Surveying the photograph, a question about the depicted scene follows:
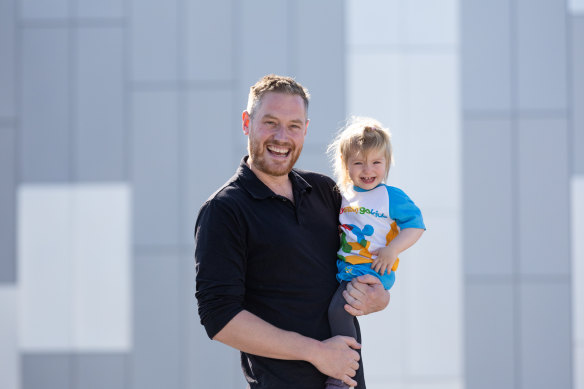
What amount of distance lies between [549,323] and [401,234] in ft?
7.99

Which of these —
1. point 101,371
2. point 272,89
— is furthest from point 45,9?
point 272,89

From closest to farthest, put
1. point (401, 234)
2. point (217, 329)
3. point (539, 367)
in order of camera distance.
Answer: point (217, 329) → point (401, 234) → point (539, 367)

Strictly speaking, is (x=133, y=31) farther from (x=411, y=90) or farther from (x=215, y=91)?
(x=411, y=90)

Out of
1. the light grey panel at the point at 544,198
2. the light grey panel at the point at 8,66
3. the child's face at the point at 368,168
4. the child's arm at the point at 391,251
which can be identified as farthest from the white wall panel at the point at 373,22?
the child's arm at the point at 391,251

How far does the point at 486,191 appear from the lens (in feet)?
13.3

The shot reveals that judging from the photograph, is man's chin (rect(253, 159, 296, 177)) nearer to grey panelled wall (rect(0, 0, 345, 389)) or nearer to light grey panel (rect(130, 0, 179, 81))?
grey panelled wall (rect(0, 0, 345, 389))

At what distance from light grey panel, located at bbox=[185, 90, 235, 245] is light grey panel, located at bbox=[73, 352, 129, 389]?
0.94 meters

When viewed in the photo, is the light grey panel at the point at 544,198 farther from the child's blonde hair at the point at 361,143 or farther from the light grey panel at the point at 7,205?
the light grey panel at the point at 7,205

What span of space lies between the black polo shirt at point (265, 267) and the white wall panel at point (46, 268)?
2579 mm

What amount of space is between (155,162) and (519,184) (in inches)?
94.0

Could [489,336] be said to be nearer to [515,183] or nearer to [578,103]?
[515,183]

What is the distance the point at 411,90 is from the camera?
410 centimetres

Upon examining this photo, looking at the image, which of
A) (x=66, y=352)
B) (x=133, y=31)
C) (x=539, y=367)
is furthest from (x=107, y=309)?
(x=539, y=367)

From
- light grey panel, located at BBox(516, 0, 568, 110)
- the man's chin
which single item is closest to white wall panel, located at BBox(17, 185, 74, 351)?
the man's chin
